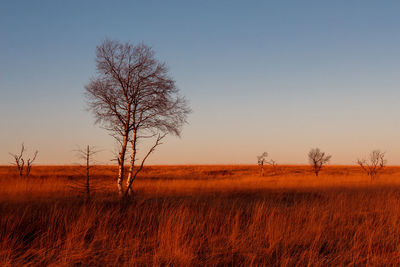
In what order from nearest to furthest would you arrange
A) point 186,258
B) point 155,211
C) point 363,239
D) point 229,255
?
point 186,258, point 229,255, point 363,239, point 155,211

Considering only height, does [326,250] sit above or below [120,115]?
below

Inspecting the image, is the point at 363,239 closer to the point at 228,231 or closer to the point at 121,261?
Result: the point at 228,231

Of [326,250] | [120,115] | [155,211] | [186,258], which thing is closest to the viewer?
[186,258]

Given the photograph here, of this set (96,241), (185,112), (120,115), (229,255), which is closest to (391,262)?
Answer: (229,255)

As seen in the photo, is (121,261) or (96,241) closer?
(121,261)

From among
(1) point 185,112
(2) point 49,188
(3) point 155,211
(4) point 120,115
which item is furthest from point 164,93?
(2) point 49,188

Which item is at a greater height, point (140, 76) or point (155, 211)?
point (140, 76)

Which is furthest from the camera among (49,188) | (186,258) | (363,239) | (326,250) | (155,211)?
(49,188)

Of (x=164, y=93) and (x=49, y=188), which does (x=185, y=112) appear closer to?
(x=164, y=93)

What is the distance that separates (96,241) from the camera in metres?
5.07

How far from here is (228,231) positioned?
18.9 feet

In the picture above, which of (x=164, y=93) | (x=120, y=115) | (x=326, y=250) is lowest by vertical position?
(x=326, y=250)

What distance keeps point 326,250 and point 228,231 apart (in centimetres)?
183

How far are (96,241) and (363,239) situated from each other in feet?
16.5
